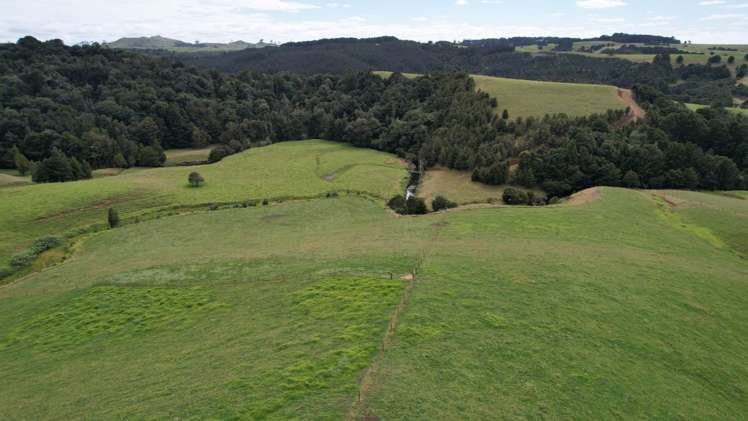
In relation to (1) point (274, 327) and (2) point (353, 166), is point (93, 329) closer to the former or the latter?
(1) point (274, 327)

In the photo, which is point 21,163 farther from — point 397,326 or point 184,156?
point 397,326

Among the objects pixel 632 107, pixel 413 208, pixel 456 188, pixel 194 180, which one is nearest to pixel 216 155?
pixel 194 180

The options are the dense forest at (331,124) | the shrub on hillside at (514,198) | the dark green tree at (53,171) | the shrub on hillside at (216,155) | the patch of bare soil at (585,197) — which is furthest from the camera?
the shrub on hillside at (216,155)

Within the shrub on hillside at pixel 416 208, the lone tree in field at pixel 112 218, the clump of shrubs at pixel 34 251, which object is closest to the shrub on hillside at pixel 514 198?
the shrub on hillside at pixel 416 208

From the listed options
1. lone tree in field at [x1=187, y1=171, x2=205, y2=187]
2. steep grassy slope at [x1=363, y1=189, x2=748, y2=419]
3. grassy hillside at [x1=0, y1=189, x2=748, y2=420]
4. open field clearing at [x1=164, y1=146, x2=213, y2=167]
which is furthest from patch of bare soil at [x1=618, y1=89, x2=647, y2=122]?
open field clearing at [x1=164, y1=146, x2=213, y2=167]

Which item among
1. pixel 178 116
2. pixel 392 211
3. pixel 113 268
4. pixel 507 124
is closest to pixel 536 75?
pixel 507 124

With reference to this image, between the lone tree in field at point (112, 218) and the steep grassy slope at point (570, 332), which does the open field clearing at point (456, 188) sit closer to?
the steep grassy slope at point (570, 332)

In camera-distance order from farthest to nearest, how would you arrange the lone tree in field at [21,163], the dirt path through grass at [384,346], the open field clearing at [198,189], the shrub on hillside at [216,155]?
the shrub on hillside at [216,155] < the lone tree in field at [21,163] < the open field clearing at [198,189] < the dirt path through grass at [384,346]
